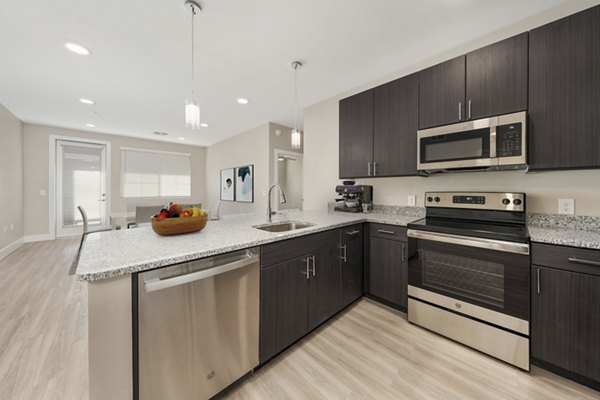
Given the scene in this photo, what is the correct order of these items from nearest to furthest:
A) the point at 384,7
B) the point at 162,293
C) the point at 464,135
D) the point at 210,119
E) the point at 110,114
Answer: the point at 162,293
the point at 384,7
the point at 464,135
the point at 110,114
the point at 210,119

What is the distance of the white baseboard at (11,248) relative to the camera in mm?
3771

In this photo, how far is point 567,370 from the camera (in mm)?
1377

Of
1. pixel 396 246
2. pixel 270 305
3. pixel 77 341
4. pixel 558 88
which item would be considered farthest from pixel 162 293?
pixel 558 88

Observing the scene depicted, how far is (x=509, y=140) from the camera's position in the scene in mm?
1674

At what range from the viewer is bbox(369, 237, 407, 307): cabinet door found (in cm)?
209

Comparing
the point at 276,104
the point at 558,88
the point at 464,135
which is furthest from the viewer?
the point at 276,104

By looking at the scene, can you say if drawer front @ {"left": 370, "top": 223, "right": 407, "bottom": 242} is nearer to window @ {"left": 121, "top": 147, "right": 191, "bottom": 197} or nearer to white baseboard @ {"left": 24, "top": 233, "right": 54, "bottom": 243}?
window @ {"left": 121, "top": 147, "right": 191, "bottom": 197}

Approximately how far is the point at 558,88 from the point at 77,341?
13.1ft

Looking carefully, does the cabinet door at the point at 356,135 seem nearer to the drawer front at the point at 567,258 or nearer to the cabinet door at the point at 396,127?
the cabinet door at the point at 396,127

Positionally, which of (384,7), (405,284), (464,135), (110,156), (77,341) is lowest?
(77,341)

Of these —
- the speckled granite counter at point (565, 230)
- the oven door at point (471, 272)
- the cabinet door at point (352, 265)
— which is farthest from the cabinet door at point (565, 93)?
the cabinet door at point (352, 265)

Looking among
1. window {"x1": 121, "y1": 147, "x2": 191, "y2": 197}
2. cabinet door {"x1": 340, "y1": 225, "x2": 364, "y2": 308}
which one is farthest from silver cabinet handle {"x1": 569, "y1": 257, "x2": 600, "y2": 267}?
window {"x1": 121, "y1": 147, "x2": 191, "y2": 197}

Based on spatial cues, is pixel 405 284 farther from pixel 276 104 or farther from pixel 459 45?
pixel 276 104

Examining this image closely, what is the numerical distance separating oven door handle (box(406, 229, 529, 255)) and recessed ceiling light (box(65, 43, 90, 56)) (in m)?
3.58
